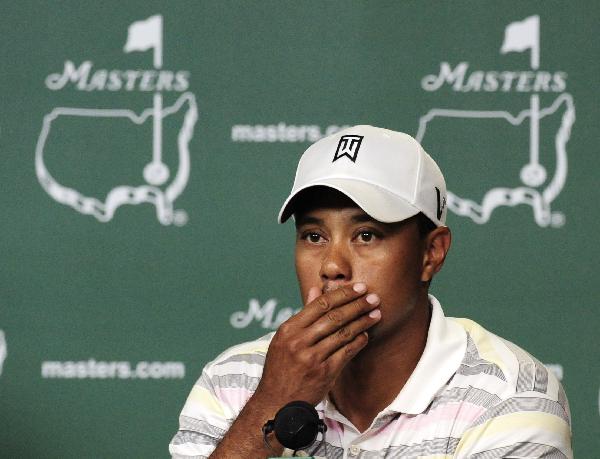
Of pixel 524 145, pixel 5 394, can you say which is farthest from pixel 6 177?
pixel 524 145

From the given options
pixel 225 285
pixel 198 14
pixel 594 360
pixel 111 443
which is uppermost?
pixel 198 14

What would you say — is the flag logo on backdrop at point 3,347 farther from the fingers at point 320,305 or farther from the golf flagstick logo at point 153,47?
the fingers at point 320,305

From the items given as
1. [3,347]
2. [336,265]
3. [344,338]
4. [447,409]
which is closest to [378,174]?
[336,265]

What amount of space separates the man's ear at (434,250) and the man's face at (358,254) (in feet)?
0.16

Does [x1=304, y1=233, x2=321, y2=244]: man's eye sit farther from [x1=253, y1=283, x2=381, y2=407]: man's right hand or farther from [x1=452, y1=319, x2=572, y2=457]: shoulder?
[x1=452, y1=319, x2=572, y2=457]: shoulder

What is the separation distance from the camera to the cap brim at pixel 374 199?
5.23ft

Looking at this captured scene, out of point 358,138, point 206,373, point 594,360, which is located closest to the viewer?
point 358,138

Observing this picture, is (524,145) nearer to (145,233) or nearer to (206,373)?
(145,233)

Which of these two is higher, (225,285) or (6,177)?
(6,177)

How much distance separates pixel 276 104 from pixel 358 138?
1.18 m

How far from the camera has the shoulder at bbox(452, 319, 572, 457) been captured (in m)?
1.52

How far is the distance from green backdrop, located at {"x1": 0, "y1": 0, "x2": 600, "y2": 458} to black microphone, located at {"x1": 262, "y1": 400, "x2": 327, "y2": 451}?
1485 millimetres

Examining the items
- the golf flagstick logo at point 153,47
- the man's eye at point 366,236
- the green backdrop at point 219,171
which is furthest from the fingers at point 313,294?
the golf flagstick logo at point 153,47

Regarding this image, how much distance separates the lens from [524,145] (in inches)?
112
